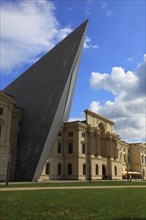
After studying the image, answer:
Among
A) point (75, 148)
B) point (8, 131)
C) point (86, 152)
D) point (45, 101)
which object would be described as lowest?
point (86, 152)

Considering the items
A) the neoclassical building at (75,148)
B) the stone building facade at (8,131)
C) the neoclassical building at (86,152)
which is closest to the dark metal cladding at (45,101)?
the stone building facade at (8,131)

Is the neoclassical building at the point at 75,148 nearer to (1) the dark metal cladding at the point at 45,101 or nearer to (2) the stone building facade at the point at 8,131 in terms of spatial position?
(2) the stone building facade at the point at 8,131

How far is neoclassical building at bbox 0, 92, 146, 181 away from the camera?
136 ft

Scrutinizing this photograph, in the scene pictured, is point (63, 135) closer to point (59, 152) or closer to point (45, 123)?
point (59, 152)

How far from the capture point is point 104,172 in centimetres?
7056

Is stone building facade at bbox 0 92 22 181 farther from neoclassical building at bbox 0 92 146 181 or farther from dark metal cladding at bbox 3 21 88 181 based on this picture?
dark metal cladding at bbox 3 21 88 181

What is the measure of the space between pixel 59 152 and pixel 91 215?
5216cm

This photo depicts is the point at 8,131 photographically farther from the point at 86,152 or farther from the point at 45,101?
the point at 86,152

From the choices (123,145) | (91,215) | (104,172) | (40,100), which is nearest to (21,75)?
(40,100)

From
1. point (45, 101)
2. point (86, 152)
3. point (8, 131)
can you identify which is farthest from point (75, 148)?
point (45, 101)

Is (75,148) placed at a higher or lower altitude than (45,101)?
lower

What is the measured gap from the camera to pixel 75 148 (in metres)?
60.8

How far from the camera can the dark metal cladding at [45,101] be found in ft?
111

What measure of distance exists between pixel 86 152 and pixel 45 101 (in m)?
30.5
